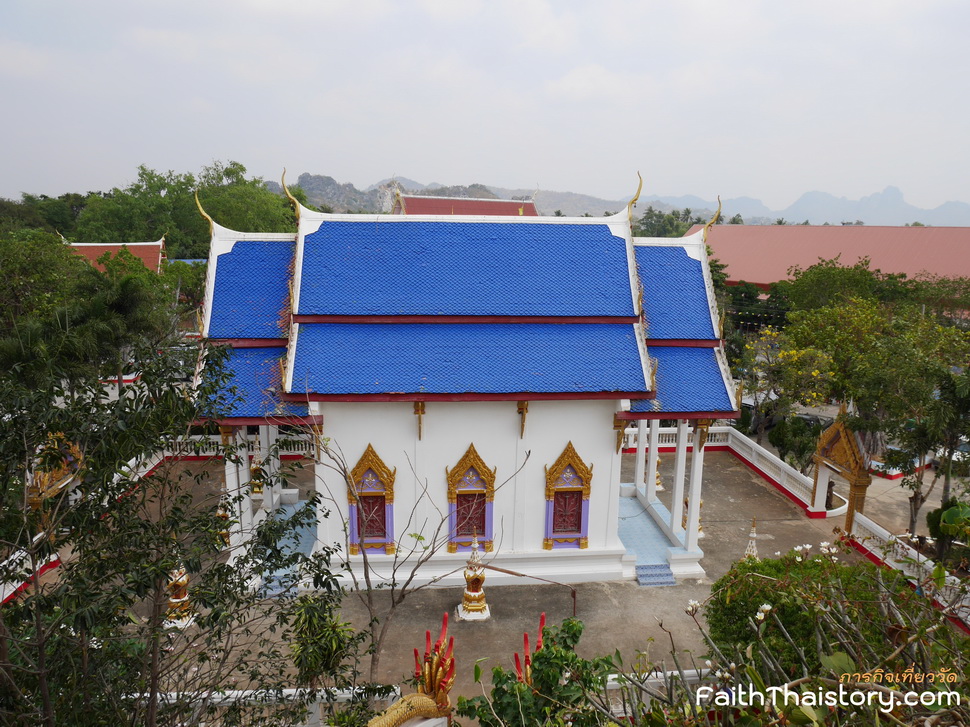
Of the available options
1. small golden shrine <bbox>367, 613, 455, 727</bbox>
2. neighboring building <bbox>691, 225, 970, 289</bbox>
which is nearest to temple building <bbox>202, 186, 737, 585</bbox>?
small golden shrine <bbox>367, 613, 455, 727</bbox>

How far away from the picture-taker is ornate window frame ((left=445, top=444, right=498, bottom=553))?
11617mm

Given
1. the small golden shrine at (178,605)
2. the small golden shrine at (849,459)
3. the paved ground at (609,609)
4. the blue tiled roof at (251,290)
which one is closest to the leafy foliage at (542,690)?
the paved ground at (609,609)

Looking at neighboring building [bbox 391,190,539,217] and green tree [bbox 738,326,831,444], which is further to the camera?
neighboring building [bbox 391,190,539,217]

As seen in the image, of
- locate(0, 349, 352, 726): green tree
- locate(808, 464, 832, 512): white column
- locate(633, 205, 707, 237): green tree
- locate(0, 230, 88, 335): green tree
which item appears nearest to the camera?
locate(0, 349, 352, 726): green tree

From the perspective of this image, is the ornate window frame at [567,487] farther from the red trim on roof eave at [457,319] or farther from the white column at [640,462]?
the white column at [640,462]

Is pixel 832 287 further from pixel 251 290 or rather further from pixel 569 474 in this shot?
pixel 251 290

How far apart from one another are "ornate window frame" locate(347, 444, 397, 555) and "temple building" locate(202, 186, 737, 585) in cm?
3

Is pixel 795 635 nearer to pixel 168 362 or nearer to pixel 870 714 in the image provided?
pixel 870 714

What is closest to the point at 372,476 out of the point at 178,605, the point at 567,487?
the point at 567,487

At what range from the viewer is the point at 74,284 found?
16.7 m

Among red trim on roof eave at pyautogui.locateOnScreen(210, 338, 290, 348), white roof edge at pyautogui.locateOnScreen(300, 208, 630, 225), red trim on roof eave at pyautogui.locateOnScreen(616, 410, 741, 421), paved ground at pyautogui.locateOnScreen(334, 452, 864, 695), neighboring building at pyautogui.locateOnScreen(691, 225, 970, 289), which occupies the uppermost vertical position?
neighboring building at pyautogui.locateOnScreen(691, 225, 970, 289)

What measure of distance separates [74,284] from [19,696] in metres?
14.8

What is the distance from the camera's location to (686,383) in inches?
478

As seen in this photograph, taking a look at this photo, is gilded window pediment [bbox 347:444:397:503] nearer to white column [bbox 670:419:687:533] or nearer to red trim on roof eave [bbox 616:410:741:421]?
red trim on roof eave [bbox 616:410:741:421]
